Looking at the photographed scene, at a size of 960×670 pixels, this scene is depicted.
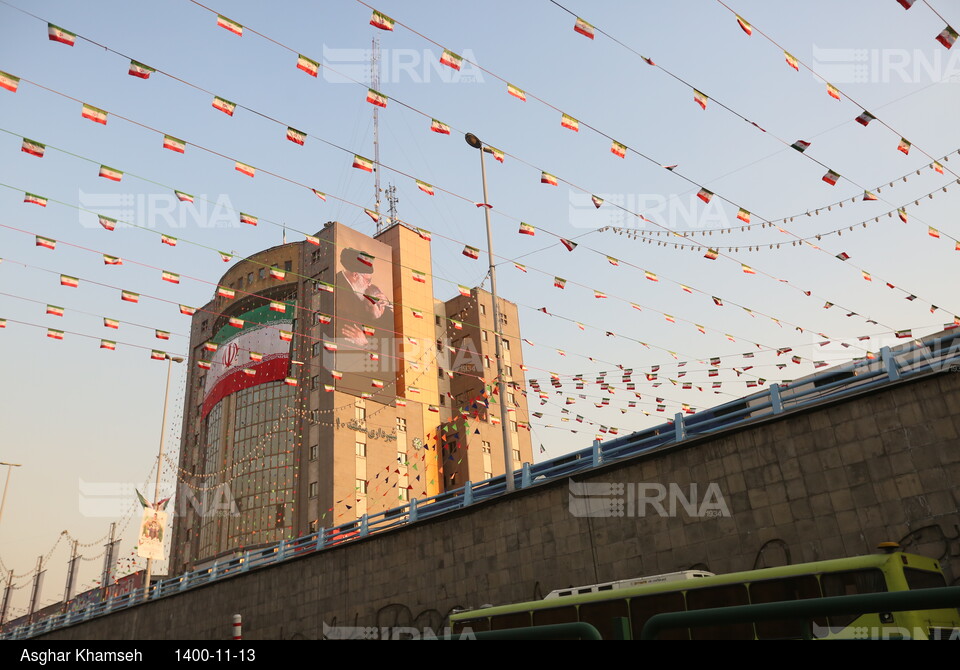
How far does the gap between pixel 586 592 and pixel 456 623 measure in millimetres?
3674

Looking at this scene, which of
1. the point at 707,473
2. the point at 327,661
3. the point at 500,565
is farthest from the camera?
the point at 500,565

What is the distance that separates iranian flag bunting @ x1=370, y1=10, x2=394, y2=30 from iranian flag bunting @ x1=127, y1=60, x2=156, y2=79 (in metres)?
4.66

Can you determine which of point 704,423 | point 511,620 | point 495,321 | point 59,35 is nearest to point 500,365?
point 495,321

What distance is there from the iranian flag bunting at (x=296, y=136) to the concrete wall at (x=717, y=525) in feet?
34.2

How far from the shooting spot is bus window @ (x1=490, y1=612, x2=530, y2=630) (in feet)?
43.6

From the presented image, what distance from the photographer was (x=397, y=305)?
2515 inches

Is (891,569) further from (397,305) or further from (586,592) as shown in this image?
(397,305)

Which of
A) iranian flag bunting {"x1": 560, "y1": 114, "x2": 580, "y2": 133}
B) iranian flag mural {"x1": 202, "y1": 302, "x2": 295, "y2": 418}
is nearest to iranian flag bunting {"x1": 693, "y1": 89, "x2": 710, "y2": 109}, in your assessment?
iranian flag bunting {"x1": 560, "y1": 114, "x2": 580, "y2": 133}

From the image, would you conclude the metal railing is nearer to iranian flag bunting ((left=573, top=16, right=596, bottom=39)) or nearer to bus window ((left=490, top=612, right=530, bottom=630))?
bus window ((left=490, top=612, right=530, bottom=630))

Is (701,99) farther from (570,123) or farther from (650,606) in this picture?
(650,606)

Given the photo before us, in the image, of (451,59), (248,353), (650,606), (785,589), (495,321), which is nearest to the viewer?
(785,589)

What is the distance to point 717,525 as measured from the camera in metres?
14.8

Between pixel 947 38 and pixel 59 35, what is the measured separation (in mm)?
17261

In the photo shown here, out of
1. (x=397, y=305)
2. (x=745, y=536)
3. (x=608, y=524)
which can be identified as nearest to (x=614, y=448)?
(x=608, y=524)
